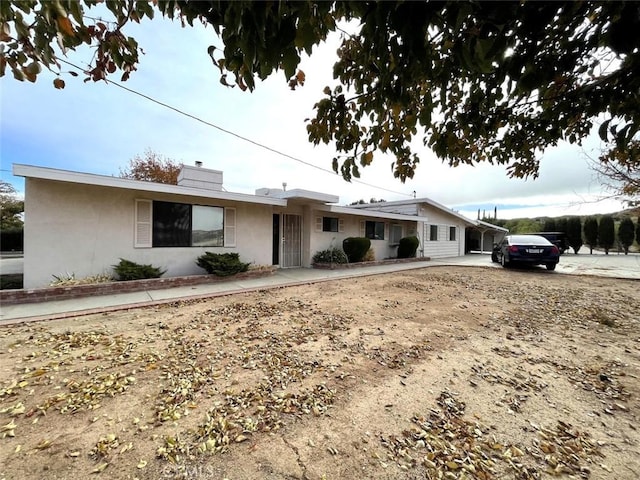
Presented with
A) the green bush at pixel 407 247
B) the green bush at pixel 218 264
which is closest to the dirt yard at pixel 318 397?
the green bush at pixel 218 264

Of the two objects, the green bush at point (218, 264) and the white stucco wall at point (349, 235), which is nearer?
the green bush at point (218, 264)

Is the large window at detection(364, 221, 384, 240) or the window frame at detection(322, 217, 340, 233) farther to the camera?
the large window at detection(364, 221, 384, 240)

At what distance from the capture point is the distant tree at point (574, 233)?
69.2 ft

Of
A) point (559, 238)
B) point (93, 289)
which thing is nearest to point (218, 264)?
point (93, 289)

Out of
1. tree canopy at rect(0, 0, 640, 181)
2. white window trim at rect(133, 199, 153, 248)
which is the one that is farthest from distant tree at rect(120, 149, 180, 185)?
tree canopy at rect(0, 0, 640, 181)

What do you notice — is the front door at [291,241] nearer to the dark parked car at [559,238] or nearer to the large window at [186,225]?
the large window at [186,225]

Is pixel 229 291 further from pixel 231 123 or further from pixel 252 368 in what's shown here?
pixel 231 123

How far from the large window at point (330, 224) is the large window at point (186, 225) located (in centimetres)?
463

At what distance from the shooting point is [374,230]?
A: 14.5m

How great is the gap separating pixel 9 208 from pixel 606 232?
140 ft

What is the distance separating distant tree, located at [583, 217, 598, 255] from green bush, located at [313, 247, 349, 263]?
22.5 metres

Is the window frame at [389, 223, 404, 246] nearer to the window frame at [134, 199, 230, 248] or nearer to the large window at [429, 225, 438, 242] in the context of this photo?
the large window at [429, 225, 438, 242]

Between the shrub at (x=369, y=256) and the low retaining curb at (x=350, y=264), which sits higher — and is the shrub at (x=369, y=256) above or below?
above

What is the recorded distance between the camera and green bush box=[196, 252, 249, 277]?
791 cm
